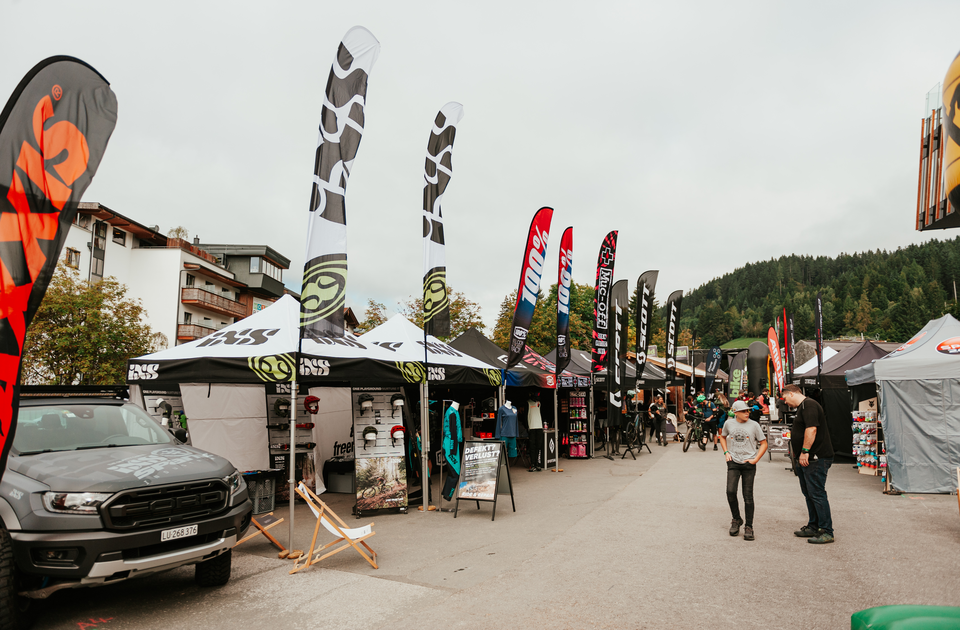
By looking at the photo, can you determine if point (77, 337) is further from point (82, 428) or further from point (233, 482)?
point (233, 482)

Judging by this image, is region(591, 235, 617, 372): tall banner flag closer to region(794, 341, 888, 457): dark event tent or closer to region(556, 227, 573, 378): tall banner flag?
region(556, 227, 573, 378): tall banner flag

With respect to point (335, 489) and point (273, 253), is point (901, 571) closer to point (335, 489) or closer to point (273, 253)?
point (335, 489)

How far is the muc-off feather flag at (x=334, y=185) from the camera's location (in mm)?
6680

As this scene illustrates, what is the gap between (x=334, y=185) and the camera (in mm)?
6977

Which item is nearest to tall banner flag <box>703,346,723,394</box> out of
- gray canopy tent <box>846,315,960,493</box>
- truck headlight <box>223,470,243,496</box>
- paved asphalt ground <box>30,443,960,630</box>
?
gray canopy tent <box>846,315,960,493</box>

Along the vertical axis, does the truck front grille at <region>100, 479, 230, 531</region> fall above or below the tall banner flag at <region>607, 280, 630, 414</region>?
below

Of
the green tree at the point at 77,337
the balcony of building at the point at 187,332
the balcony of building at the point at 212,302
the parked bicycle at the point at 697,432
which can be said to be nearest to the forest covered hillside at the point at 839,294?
the balcony of building at the point at 212,302

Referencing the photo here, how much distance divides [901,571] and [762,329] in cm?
12939

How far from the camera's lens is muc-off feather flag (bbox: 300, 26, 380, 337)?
6.68 meters

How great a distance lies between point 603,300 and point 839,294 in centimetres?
13042

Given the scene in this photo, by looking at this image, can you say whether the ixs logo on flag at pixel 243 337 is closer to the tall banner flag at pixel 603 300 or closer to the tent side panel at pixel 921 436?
the tall banner flag at pixel 603 300

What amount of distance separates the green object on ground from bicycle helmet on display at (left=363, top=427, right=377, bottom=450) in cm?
703

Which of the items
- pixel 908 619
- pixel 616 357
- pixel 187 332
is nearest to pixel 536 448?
pixel 616 357

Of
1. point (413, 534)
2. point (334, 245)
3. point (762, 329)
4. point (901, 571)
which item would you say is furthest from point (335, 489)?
point (762, 329)
